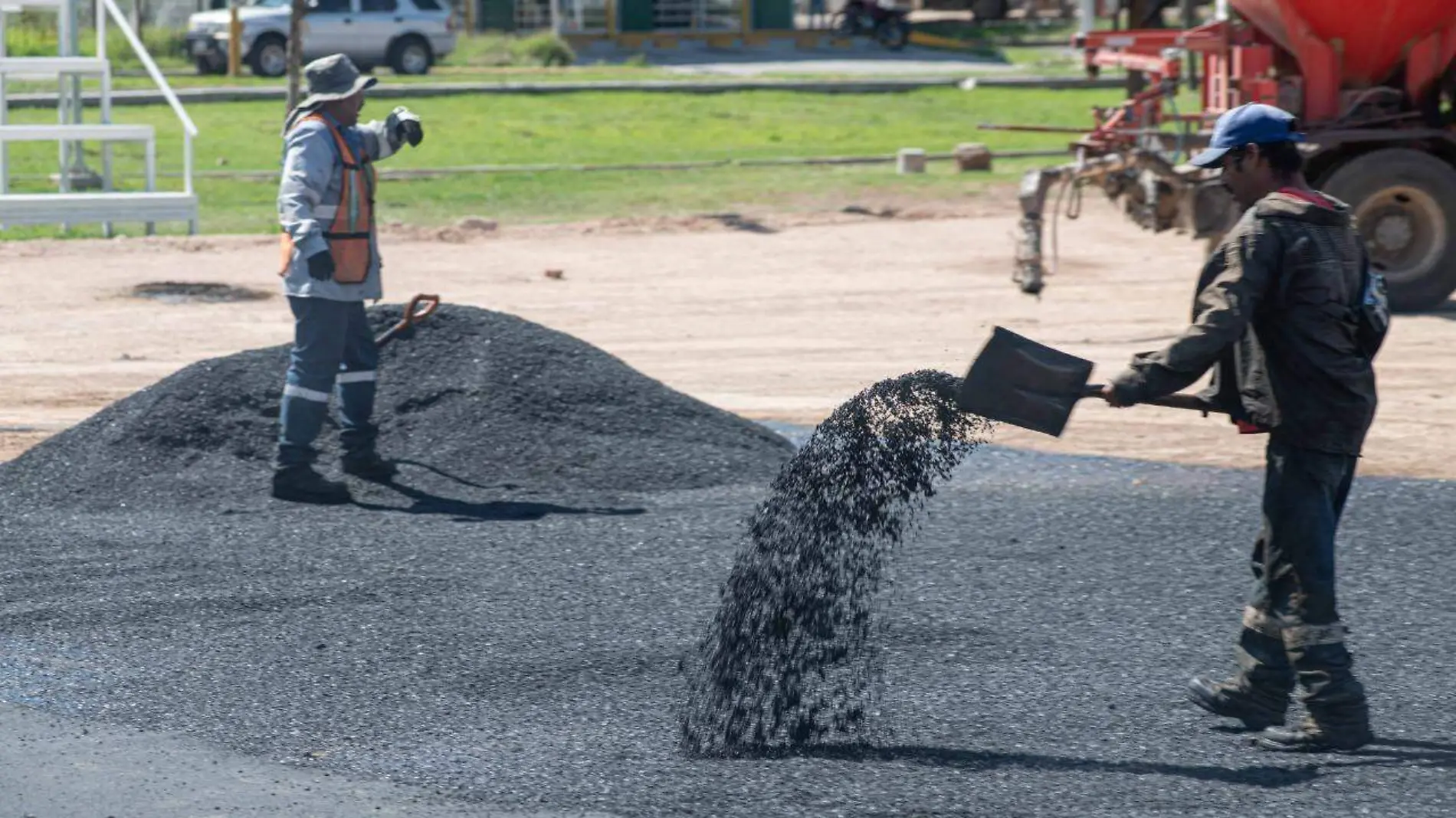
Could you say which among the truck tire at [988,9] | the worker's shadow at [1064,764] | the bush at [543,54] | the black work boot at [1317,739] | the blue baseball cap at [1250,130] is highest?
the truck tire at [988,9]

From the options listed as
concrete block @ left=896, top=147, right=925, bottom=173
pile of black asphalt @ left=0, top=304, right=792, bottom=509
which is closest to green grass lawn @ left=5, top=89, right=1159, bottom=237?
concrete block @ left=896, top=147, right=925, bottom=173

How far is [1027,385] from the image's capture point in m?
5.01

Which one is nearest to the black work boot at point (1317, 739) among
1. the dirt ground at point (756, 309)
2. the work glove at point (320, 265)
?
the dirt ground at point (756, 309)

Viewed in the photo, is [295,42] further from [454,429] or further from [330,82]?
[330,82]

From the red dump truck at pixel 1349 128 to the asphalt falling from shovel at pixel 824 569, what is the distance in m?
6.94

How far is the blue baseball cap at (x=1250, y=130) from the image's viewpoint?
16.1ft

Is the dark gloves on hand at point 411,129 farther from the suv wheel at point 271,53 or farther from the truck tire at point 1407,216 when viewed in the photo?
the suv wheel at point 271,53

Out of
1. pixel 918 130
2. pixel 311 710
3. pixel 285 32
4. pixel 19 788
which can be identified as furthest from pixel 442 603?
pixel 285 32

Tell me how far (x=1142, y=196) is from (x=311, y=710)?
351 inches

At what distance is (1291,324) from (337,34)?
28.7 meters

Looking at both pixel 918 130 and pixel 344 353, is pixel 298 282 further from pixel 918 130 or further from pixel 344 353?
pixel 918 130

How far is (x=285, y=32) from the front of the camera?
3127 centimetres

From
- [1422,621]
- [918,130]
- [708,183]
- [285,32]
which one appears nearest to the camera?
[1422,621]

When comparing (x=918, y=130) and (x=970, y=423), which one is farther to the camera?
(x=918, y=130)
